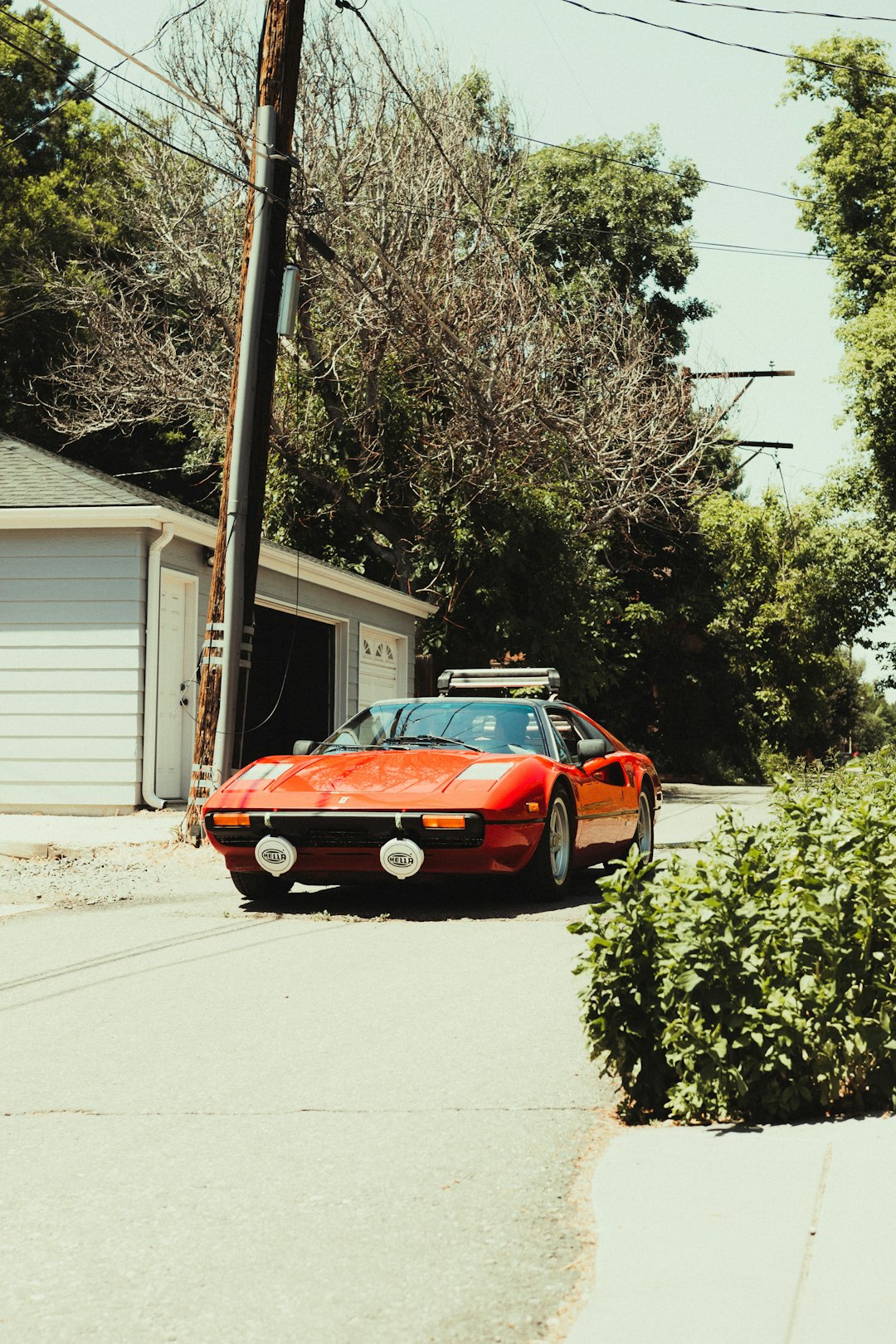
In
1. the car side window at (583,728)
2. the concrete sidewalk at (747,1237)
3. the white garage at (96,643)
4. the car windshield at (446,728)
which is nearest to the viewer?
the concrete sidewalk at (747,1237)

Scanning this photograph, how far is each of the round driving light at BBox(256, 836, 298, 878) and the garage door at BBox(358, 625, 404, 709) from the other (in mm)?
13054

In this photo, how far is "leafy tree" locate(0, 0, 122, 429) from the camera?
3072 centimetres

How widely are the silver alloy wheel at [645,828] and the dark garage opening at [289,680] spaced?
415 inches

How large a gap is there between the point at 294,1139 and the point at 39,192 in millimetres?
31239

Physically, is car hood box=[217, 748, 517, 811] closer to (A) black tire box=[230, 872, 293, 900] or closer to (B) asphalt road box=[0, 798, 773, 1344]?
(A) black tire box=[230, 872, 293, 900]

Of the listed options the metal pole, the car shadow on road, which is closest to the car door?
the car shadow on road

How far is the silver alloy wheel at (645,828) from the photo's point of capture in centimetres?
1177

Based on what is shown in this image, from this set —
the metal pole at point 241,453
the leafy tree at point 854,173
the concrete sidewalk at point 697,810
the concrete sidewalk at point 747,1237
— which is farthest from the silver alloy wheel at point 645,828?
the leafy tree at point 854,173

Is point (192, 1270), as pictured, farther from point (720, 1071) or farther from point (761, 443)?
point (761, 443)

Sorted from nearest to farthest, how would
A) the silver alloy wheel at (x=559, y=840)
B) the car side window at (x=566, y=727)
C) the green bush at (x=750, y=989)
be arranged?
the green bush at (x=750, y=989) → the silver alloy wheel at (x=559, y=840) → the car side window at (x=566, y=727)

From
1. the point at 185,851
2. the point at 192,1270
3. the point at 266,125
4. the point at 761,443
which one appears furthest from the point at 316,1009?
the point at 761,443

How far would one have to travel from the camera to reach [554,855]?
9.45 m

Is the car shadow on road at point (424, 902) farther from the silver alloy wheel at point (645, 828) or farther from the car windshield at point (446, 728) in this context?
the silver alloy wheel at point (645, 828)

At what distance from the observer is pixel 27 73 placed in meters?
32.9
